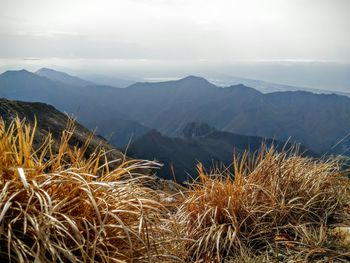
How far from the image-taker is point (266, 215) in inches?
161

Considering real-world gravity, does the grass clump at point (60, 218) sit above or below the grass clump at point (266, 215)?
above

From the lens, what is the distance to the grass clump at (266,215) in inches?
140

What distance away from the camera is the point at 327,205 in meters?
4.42

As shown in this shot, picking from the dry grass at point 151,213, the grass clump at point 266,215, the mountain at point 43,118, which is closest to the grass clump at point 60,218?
the dry grass at point 151,213

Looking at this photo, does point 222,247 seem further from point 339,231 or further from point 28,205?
point 28,205

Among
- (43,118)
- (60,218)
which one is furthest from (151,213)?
(43,118)

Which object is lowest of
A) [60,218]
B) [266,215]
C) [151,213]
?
[266,215]

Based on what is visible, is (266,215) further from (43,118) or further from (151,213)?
(43,118)

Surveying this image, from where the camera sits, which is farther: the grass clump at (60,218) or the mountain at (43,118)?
the mountain at (43,118)

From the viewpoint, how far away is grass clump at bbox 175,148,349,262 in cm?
357

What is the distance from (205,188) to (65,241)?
81.3 inches

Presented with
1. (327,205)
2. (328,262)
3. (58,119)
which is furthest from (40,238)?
(58,119)

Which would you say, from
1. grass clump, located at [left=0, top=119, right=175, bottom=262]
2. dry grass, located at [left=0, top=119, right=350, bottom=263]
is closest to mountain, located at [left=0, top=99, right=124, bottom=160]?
dry grass, located at [left=0, top=119, right=350, bottom=263]

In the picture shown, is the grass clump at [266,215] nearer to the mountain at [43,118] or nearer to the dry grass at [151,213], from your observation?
the dry grass at [151,213]
